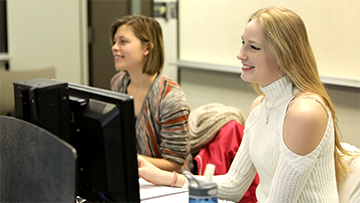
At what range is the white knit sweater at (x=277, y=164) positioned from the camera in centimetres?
130

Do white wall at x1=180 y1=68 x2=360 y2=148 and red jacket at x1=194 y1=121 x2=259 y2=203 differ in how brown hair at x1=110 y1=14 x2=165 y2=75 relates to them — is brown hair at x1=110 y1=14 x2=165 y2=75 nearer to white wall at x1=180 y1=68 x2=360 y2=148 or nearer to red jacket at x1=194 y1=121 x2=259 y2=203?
red jacket at x1=194 y1=121 x2=259 y2=203

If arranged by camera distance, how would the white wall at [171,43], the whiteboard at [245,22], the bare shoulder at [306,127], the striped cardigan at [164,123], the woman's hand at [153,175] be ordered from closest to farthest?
the bare shoulder at [306,127] < the woman's hand at [153,175] < the striped cardigan at [164,123] < the whiteboard at [245,22] < the white wall at [171,43]

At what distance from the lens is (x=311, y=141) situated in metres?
1.28

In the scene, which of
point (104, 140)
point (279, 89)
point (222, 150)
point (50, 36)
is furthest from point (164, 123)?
point (50, 36)

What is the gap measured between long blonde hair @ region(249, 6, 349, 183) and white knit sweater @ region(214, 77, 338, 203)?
0.05 meters

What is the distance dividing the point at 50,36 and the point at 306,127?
10.2 ft

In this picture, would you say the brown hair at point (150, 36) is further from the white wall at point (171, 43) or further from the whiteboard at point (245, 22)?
the white wall at point (171, 43)

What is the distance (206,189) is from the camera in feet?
3.12

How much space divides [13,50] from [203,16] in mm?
1723

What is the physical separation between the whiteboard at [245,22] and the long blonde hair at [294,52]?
2.72ft

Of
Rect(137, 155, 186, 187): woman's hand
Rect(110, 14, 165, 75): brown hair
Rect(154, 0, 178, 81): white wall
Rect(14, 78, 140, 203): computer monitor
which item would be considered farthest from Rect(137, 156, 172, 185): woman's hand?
Rect(154, 0, 178, 81): white wall

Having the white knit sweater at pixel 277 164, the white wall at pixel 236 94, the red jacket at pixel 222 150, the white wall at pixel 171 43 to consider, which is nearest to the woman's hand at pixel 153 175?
the white knit sweater at pixel 277 164

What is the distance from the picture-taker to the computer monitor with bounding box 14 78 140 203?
0.99 m

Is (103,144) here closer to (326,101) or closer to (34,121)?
(34,121)
